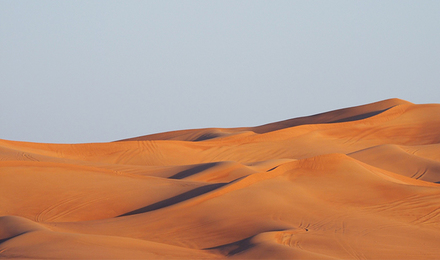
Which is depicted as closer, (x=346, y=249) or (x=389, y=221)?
(x=346, y=249)

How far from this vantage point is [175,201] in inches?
477

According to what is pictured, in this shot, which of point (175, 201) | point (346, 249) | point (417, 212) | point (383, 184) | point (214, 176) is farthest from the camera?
point (214, 176)

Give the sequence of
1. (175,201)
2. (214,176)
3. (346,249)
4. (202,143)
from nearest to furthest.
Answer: (346,249) → (175,201) → (214,176) → (202,143)

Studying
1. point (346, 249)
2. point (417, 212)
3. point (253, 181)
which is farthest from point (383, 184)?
point (346, 249)

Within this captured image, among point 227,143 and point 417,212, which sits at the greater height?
point 227,143

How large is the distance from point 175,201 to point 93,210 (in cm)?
180

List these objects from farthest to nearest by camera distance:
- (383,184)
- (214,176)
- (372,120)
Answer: (372,120) < (214,176) < (383,184)

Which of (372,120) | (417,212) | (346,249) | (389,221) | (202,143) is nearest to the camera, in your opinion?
(346,249)

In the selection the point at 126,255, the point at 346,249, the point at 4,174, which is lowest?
the point at 346,249

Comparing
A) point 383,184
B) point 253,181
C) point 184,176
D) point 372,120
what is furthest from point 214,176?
point 372,120

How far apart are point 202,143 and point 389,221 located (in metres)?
14.9

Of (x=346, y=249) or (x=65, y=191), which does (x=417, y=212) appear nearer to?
(x=346, y=249)

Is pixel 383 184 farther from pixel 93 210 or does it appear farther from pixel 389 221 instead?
pixel 93 210

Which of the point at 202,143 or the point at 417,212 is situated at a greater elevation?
the point at 202,143
